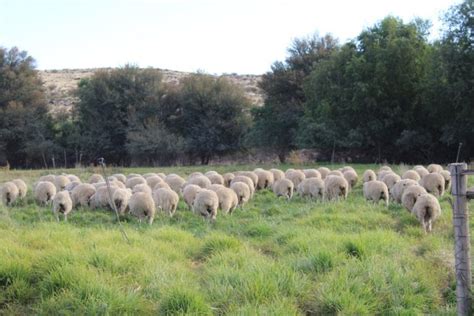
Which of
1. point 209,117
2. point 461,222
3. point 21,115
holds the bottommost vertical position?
point 461,222

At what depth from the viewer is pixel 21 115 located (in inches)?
1459

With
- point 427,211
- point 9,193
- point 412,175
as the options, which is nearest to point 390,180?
point 412,175

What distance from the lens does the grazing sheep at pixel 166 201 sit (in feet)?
39.3

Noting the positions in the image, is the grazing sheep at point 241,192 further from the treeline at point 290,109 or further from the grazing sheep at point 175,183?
the treeline at point 290,109

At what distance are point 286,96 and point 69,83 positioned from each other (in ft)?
125

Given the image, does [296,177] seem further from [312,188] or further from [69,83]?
[69,83]

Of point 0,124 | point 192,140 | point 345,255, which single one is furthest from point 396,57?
point 0,124

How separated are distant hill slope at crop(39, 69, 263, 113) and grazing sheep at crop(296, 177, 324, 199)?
32.9m

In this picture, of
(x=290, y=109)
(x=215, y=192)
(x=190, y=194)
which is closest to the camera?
(x=215, y=192)

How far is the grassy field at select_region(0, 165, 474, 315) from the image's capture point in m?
5.71

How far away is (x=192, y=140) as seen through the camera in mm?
35625

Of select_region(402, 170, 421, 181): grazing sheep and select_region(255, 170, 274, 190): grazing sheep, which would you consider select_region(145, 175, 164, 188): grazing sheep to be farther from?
select_region(402, 170, 421, 181): grazing sheep

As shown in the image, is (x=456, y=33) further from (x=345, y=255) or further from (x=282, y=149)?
(x=345, y=255)

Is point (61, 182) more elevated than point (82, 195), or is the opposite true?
point (61, 182)
